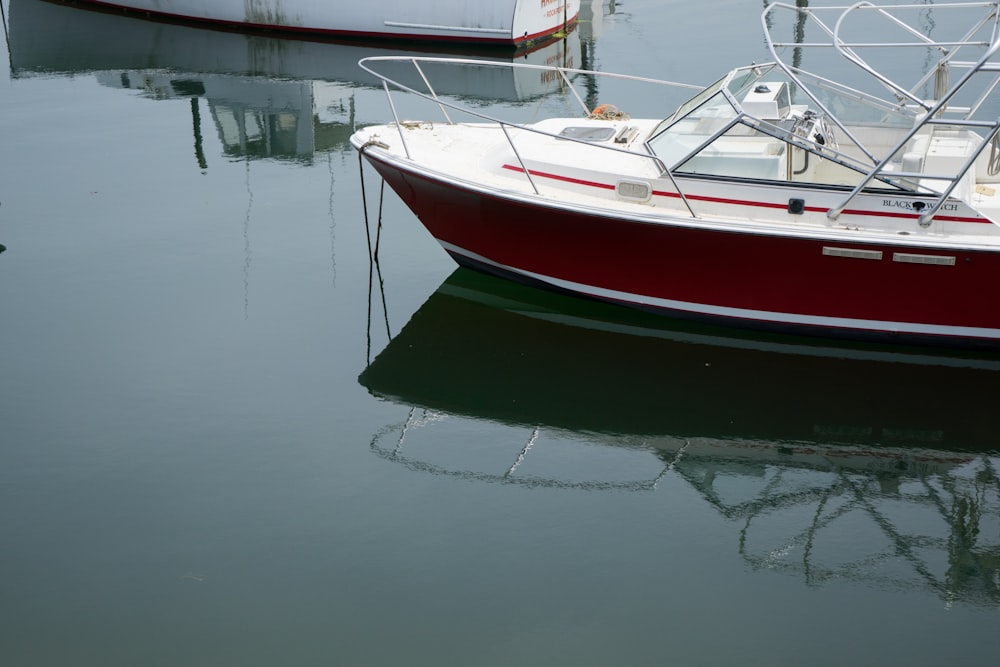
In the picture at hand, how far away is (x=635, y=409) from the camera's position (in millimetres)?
7648

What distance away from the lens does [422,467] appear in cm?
693

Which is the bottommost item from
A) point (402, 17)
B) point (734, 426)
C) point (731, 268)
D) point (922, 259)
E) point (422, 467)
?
point (422, 467)

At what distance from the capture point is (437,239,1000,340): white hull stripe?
790 cm

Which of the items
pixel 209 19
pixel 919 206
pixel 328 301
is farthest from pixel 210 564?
pixel 209 19

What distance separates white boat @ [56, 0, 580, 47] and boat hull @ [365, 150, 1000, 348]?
928 centimetres

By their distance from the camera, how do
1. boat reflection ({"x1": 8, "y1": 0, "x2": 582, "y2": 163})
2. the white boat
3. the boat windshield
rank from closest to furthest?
the boat windshield
boat reflection ({"x1": 8, "y1": 0, "x2": 582, "y2": 163})
the white boat

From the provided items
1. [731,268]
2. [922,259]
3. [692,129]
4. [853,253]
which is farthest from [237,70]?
[922,259]

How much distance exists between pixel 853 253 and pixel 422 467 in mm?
3418

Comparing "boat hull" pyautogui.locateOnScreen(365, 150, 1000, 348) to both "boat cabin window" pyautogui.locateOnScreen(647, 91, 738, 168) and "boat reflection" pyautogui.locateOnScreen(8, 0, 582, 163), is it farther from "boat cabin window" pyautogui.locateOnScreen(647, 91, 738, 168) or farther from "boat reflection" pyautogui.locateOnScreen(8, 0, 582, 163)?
"boat reflection" pyautogui.locateOnScreen(8, 0, 582, 163)

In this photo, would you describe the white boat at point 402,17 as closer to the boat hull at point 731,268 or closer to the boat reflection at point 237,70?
the boat reflection at point 237,70

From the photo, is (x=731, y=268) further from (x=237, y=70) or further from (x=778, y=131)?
(x=237, y=70)

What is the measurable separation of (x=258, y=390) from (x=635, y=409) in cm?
274

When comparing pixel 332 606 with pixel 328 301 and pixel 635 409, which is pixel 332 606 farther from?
pixel 328 301

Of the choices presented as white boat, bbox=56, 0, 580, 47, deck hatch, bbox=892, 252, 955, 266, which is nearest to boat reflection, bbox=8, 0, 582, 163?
white boat, bbox=56, 0, 580, 47
